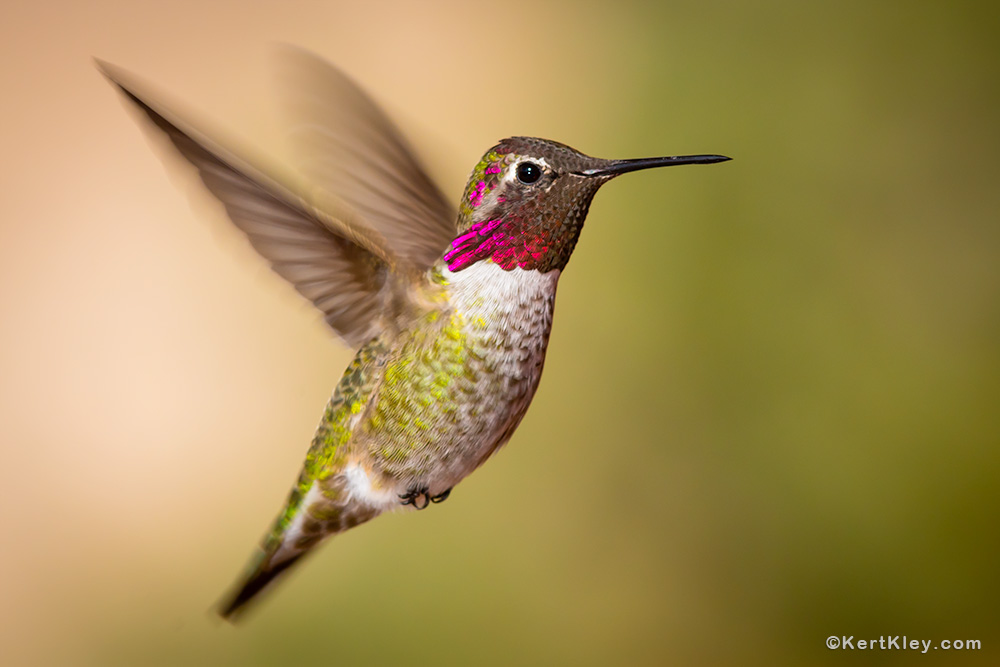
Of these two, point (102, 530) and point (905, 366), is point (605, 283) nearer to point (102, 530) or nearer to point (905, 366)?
point (905, 366)

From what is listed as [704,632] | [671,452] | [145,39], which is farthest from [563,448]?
[145,39]

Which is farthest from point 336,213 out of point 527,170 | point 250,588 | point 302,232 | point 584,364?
point 584,364

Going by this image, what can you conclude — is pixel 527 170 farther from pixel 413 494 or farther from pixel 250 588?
pixel 250 588

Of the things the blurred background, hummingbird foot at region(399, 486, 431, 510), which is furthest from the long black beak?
the blurred background

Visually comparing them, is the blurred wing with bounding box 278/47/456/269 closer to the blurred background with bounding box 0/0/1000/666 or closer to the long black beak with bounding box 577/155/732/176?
the long black beak with bounding box 577/155/732/176

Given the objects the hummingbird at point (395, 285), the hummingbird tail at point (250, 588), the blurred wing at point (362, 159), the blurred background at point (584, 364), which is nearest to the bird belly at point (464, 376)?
the hummingbird at point (395, 285)

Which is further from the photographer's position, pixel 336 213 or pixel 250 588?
pixel 250 588
